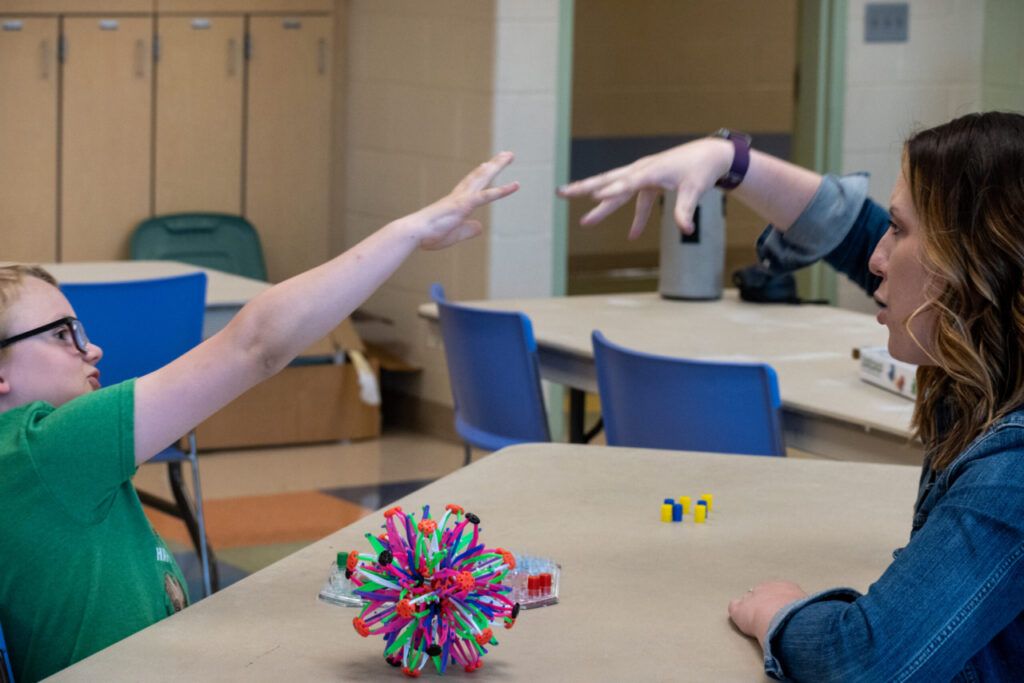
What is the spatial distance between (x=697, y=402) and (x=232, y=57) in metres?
3.34

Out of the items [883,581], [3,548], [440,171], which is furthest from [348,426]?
[883,581]

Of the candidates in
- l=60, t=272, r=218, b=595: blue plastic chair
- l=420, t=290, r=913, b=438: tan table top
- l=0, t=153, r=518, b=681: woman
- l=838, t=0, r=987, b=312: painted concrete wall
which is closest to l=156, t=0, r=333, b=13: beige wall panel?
l=838, t=0, r=987, b=312: painted concrete wall

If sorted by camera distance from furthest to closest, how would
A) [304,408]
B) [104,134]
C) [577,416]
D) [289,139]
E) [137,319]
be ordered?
[289,139], [104,134], [304,408], [577,416], [137,319]

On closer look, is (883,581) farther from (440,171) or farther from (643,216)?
(440,171)

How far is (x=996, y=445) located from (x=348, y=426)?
4.21 metres

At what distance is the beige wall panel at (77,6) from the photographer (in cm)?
532

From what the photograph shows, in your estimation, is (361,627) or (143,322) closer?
(361,627)

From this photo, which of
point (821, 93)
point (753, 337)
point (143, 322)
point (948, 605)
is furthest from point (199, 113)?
point (948, 605)

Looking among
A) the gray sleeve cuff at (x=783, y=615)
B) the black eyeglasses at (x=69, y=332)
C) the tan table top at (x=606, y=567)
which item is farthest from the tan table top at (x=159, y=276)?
the gray sleeve cuff at (x=783, y=615)

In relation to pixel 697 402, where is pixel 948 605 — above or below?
above

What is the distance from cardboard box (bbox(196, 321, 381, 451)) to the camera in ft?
16.9

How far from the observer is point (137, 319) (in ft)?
11.3

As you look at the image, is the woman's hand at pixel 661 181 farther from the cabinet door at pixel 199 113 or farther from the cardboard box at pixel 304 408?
the cabinet door at pixel 199 113

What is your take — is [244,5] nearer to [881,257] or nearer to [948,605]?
[881,257]
